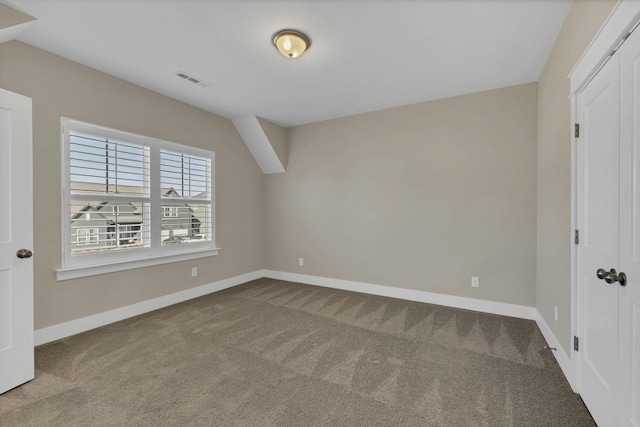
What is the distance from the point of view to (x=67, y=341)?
8.57ft

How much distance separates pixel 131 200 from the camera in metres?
3.23

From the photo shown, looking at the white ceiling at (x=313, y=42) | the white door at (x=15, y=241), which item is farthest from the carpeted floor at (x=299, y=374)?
the white ceiling at (x=313, y=42)

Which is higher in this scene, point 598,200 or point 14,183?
point 14,183

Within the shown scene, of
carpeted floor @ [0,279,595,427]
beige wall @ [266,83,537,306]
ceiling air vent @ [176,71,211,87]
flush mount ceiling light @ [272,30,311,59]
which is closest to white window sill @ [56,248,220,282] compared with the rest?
carpeted floor @ [0,279,595,427]

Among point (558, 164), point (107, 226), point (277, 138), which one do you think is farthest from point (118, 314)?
point (558, 164)

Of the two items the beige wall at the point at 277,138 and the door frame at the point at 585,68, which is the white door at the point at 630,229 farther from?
the beige wall at the point at 277,138

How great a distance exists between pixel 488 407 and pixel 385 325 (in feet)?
4.37

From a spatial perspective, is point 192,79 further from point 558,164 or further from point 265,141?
point 558,164

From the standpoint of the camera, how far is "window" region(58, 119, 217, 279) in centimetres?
279

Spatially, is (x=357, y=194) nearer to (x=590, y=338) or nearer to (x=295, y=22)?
(x=295, y=22)

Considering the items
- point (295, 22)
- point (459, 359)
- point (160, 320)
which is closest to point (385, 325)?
point (459, 359)

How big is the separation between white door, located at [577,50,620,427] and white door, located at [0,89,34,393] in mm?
3826

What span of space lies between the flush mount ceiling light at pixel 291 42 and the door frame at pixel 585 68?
1.95 metres

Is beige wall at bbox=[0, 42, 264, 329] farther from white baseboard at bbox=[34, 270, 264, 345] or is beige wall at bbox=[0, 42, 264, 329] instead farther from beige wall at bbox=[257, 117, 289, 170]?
beige wall at bbox=[257, 117, 289, 170]
